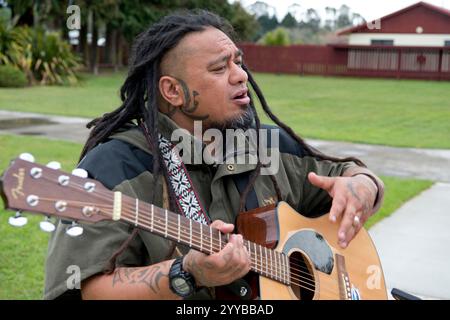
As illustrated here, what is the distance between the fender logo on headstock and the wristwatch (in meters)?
0.62

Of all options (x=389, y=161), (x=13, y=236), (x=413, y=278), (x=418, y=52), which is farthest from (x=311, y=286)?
(x=418, y=52)

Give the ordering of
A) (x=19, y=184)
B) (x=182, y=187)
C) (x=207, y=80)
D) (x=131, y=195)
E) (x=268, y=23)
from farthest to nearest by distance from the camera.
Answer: (x=268, y=23), (x=207, y=80), (x=182, y=187), (x=131, y=195), (x=19, y=184)

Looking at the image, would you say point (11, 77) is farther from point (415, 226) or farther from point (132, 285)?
point (132, 285)

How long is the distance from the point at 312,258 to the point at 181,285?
0.66m

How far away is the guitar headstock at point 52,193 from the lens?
158 cm

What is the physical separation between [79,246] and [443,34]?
2877cm

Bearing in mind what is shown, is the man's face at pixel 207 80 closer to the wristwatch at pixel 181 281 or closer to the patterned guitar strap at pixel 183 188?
the patterned guitar strap at pixel 183 188

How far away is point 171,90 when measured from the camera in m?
2.49

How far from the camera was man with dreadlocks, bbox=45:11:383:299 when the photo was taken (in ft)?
6.79

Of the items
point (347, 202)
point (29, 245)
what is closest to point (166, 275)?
point (347, 202)

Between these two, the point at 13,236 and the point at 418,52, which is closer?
the point at 13,236

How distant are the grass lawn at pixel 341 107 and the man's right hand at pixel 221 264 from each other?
8328 mm
